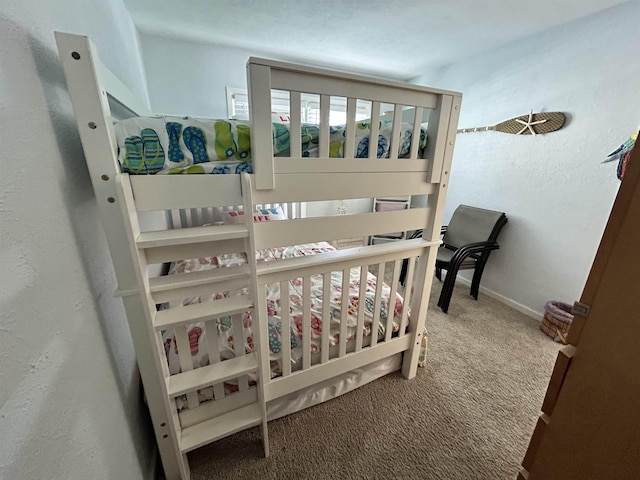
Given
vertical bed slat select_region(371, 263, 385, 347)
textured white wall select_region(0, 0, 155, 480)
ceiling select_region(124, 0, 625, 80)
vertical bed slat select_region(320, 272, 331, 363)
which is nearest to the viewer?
textured white wall select_region(0, 0, 155, 480)

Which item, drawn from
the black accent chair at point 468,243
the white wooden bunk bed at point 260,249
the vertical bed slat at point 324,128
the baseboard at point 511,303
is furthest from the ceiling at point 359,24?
the baseboard at point 511,303

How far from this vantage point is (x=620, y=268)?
655 millimetres

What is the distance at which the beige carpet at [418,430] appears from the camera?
1.22 metres

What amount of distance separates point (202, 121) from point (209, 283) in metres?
0.60

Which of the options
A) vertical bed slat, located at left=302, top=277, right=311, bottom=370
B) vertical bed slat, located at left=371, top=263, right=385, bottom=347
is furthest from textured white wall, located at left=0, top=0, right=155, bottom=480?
vertical bed slat, located at left=371, top=263, right=385, bottom=347

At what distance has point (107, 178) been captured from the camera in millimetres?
792

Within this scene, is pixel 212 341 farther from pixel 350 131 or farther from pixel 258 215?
pixel 258 215

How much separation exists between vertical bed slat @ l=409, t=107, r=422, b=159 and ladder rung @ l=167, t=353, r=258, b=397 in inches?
47.5

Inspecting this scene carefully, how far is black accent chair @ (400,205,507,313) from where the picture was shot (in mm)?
2430

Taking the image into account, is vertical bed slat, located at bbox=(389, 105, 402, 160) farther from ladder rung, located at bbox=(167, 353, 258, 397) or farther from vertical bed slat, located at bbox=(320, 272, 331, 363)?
ladder rung, located at bbox=(167, 353, 258, 397)

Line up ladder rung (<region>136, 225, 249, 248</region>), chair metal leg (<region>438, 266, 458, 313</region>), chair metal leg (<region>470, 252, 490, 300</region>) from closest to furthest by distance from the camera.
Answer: ladder rung (<region>136, 225, 249, 248</region>)
chair metal leg (<region>438, 266, 458, 313</region>)
chair metal leg (<region>470, 252, 490, 300</region>)

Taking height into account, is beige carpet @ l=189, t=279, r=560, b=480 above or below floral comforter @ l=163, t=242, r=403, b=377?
below

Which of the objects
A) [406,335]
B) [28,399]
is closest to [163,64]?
[28,399]

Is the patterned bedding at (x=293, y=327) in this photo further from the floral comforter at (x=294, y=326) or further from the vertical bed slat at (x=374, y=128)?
the vertical bed slat at (x=374, y=128)
